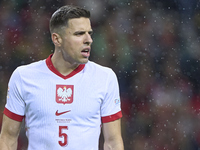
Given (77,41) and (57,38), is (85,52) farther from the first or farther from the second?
(57,38)

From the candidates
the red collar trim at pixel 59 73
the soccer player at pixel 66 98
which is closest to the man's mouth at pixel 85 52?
the soccer player at pixel 66 98

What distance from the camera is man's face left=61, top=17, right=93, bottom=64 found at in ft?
9.39

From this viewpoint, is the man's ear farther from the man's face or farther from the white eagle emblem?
the white eagle emblem

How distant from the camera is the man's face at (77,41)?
2.86 metres

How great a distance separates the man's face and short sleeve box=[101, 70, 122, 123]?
0.27 meters

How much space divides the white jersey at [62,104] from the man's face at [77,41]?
0.49 feet

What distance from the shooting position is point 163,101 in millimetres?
5984

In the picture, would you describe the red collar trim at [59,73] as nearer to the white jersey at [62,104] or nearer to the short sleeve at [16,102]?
the white jersey at [62,104]

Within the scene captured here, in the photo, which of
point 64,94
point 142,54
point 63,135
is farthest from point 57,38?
point 142,54

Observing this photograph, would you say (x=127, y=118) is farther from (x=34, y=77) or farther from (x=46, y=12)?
(x=34, y=77)

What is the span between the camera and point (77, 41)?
2.88m

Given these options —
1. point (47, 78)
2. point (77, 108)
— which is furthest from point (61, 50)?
point (77, 108)

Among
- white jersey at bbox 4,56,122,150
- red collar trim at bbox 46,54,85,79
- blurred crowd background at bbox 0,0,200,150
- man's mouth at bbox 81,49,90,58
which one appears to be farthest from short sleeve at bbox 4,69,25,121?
blurred crowd background at bbox 0,0,200,150

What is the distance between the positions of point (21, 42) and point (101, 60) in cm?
108
